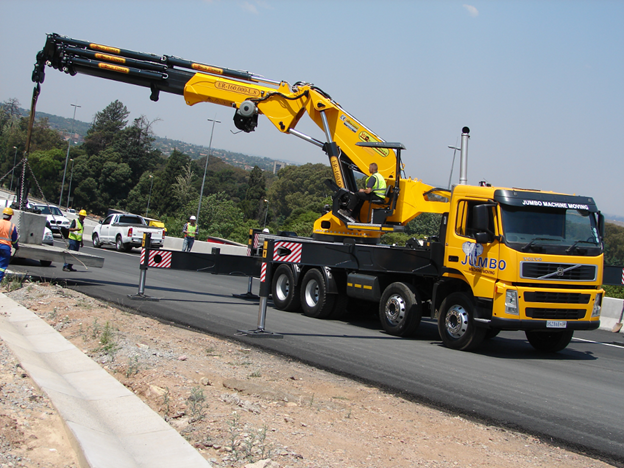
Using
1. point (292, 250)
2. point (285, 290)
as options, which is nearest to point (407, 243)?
point (292, 250)

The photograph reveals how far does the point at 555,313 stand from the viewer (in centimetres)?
985

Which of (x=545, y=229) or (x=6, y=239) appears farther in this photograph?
(x=6, y=239)

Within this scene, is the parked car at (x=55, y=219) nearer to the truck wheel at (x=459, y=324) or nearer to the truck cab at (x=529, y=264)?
the truck wheel at (x=459, y=324)

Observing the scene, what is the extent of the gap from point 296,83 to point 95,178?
307 feet

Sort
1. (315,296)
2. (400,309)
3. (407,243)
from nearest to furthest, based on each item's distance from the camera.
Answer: (400,309) < (407,243) < (315,296)

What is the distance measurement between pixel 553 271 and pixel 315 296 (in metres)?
5.45

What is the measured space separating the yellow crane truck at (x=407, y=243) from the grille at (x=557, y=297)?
0.02 metres

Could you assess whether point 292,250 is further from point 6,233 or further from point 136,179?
point 136,179

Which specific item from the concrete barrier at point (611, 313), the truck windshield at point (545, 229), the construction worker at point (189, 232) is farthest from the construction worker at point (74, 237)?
the concrete barrier at point (611, 313)

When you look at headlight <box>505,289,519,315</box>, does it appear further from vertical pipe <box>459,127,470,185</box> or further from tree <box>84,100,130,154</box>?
tree <box>84,100,130,154</box>

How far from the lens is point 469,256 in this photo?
10367 mm

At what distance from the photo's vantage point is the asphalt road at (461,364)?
6.52m

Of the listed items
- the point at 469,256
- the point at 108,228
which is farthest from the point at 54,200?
the point at 469,256

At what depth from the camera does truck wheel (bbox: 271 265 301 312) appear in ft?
45.6
